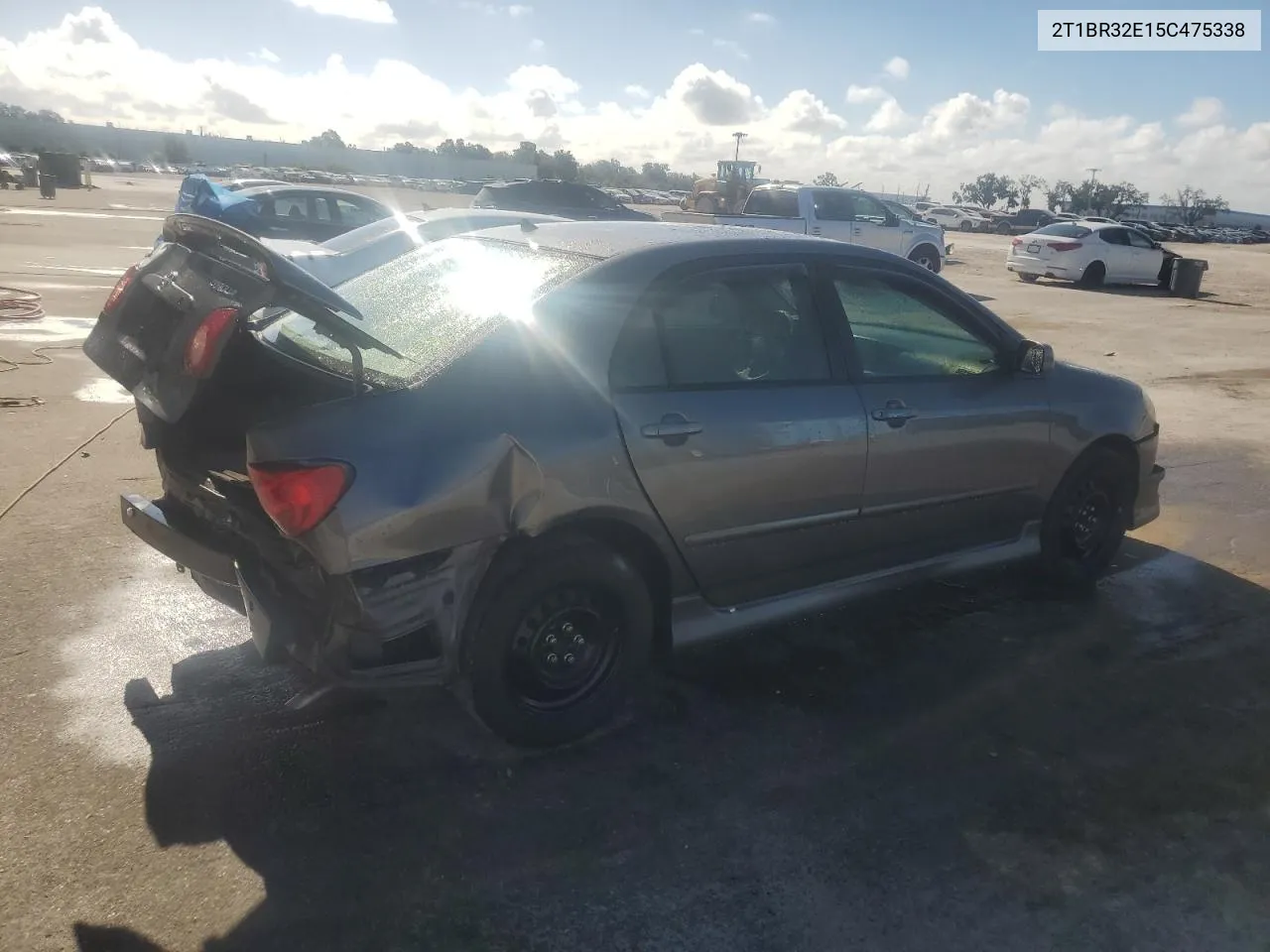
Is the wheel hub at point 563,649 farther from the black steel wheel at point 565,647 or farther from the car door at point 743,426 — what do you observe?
the car door at point 743,426

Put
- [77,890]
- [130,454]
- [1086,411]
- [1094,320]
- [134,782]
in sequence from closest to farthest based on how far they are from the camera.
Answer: [77,890], [134,782], [1086,411], [130,454], [1094,320]

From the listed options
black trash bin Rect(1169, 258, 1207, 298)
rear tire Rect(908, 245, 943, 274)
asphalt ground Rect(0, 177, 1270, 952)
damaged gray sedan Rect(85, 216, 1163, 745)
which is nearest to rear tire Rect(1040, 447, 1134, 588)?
asphalt ground Rect(0, 177, 1270, 952)

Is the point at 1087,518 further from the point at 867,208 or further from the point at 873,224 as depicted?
the point at 867,208

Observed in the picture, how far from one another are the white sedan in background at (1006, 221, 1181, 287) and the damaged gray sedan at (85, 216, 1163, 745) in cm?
1895

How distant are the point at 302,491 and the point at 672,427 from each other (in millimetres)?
1234

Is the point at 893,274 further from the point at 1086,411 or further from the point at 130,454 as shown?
the point at 130,454

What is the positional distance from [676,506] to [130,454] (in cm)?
450

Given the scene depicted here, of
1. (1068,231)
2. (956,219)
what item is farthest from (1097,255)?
(956,219)

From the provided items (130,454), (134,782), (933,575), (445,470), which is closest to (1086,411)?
(933,575)

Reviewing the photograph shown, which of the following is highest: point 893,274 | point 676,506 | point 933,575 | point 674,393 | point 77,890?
point 893,274

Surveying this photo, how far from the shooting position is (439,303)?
140 inches

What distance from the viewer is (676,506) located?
3.38m

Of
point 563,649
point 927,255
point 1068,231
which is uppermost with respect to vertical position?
point 1068,231

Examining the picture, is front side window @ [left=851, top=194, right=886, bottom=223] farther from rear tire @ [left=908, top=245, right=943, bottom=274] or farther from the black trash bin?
the black trash bin
